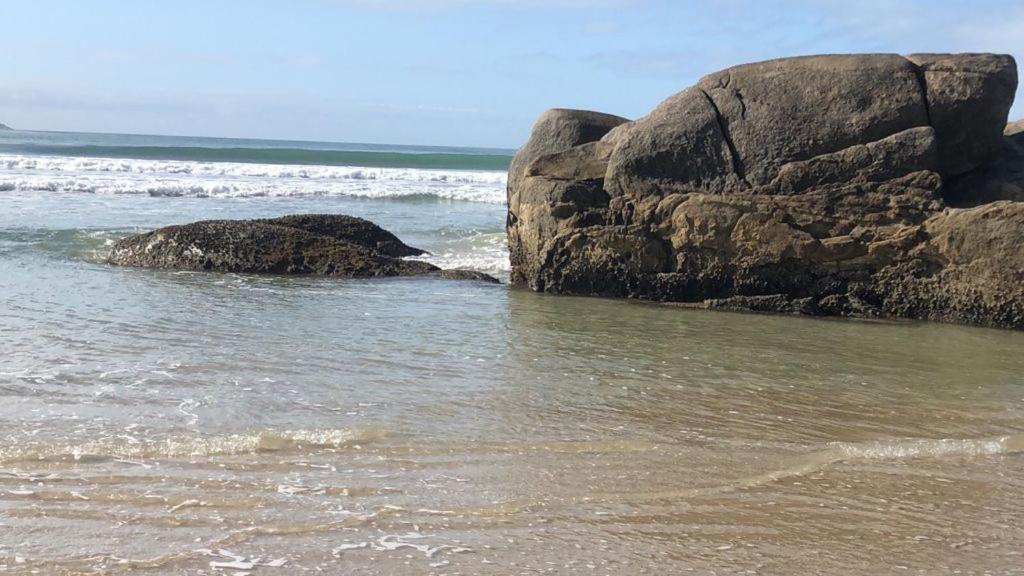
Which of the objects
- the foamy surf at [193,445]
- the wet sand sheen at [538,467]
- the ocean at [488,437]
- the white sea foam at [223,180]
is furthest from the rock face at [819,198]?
the white sea foam at [223,180]

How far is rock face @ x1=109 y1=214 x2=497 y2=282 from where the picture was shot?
1134 centimetres

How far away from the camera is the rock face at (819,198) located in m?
8.72

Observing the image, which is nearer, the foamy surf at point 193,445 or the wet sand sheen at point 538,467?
the wet sand sheen at point 538,467

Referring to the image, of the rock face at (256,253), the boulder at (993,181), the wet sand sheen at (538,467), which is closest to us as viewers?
the wet sand sheen at (538,467)

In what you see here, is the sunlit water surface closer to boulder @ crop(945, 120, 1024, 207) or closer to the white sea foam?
boulder @ crop(945, 120, 1024, 207)

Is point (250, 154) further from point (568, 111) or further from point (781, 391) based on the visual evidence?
point (781, 391)

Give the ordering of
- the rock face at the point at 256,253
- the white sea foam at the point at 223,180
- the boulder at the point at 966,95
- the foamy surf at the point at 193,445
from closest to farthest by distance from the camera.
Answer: the foamy surf at the point at 193,445 < the boulder at the point at 966,95 < the rock face at the point at 256,253 < the white sea foam at the point at 223,180

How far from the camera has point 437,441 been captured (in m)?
4.86

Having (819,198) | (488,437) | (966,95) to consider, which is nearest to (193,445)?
(488,437)

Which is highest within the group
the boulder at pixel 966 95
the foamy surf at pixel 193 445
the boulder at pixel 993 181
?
the boulder at pixel 966 95

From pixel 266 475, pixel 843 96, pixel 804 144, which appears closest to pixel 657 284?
pixel 804 144

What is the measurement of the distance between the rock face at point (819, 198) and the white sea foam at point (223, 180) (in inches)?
740

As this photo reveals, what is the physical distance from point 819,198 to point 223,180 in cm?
2775

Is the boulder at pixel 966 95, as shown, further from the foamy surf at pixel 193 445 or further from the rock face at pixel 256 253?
the foamy surf at pixel 193 445
